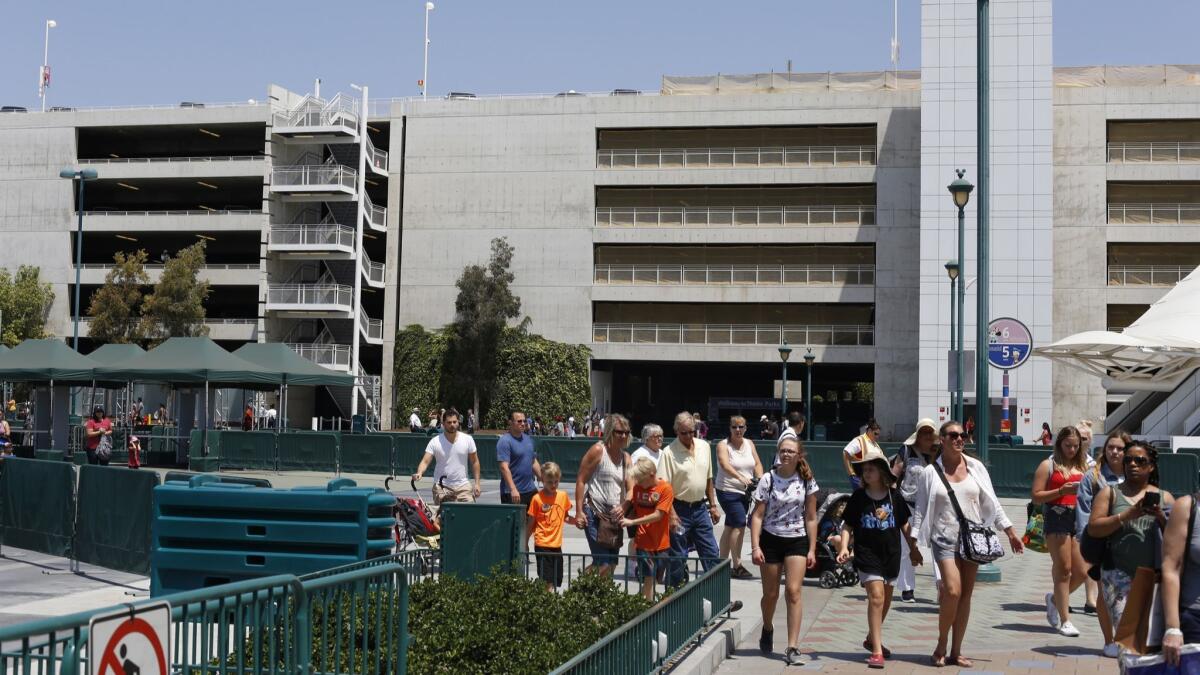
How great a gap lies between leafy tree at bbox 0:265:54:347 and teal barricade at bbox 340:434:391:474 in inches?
1320

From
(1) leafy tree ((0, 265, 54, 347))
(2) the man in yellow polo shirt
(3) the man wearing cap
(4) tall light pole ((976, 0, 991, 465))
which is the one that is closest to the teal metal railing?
(3) the man wearing cap

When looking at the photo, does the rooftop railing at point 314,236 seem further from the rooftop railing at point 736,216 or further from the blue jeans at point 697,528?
the blue jeans at point 697,528

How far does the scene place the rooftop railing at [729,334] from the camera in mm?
59031

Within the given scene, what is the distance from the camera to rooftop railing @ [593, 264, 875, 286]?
2330 inches

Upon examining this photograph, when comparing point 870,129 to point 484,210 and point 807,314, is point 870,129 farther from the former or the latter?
point 484,210

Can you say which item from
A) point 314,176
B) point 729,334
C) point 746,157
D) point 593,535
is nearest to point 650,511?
point 593,535

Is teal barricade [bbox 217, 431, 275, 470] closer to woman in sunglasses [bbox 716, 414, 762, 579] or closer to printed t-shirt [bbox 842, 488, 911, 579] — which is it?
woman in sunglasses [bbox 716, 414, 762, 579]

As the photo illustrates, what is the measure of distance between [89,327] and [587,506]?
56904 mm

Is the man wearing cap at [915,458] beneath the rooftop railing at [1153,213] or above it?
beneath

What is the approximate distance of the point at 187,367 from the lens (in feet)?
107

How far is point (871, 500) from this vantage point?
9711 millimetres

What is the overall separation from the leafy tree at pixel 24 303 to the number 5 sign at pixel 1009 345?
5433cm

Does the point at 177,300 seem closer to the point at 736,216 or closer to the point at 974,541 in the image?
the point at 736,216

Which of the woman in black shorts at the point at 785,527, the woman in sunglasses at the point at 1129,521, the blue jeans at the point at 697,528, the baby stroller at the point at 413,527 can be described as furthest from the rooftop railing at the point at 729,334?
the woman in sunglasses at the point at 1129,521
